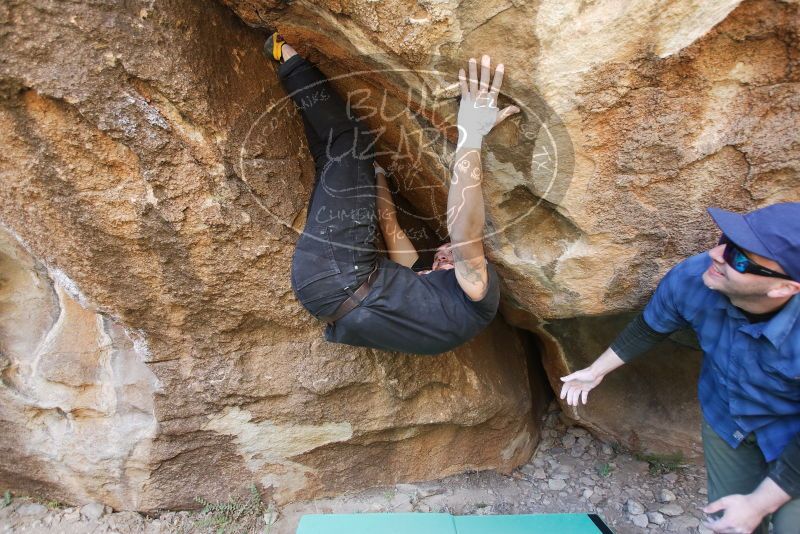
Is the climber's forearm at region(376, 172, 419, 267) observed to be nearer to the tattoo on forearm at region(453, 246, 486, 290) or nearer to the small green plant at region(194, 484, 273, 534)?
the tattoo on forearm at region(453, 246, 486, 290)

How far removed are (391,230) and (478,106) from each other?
2.37 ft

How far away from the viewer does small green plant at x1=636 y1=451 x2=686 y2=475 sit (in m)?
2.46

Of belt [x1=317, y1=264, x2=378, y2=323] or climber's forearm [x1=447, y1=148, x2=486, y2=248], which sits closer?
climber's forearm [x1=447, y1=148, x2=486, y2=248]

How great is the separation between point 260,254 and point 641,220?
1276 mm

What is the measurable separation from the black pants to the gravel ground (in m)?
1.23

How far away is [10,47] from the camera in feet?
4.38

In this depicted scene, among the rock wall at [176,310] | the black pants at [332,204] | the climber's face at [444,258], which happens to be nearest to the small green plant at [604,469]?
the rock wall at [176,310]

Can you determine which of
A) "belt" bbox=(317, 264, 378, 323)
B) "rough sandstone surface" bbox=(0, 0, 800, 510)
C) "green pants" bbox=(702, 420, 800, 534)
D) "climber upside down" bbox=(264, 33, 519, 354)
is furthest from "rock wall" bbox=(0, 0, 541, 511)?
"green pants" bbox=(702, 420, 800, 534)

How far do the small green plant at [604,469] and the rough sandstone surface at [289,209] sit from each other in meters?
0.26

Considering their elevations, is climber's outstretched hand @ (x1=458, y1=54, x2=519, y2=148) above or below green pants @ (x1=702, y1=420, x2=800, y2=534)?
above

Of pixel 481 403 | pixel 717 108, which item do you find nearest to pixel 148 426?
pixel 481 403

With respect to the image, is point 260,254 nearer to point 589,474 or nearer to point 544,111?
point 544,111

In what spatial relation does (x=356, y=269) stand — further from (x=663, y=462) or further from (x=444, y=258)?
(x=663, y=462)

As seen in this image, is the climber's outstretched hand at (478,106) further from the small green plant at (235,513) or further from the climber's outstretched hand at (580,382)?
the small green plant at (235,513)
